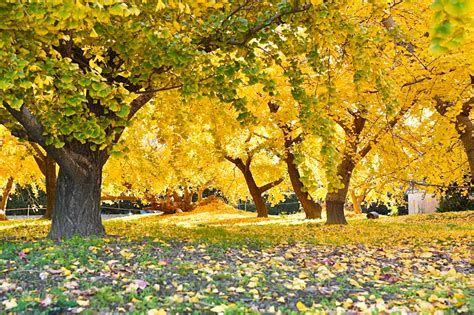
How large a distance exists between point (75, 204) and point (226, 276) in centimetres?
364

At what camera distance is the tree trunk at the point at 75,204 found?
7.46m

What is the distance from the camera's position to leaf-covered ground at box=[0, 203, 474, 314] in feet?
12.8

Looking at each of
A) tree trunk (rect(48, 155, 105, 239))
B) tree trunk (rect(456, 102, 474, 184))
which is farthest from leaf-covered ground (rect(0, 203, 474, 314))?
tree trunk (rect(456, 102, 474, 184))

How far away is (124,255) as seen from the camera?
5820 mm

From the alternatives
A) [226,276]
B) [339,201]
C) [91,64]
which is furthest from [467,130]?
[91,64]

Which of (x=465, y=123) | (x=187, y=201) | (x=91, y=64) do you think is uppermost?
(x=465, y=123)

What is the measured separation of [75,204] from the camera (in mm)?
7492

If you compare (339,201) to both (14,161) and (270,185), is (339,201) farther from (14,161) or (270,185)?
(14,161)

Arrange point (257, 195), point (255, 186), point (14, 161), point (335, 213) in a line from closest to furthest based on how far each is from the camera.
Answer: point (335, 213) → point (14, 161) → point (255, 186) → point (257, 195)

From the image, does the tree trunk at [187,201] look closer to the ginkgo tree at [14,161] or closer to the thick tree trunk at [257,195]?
the thick tree trunk at [257,195]

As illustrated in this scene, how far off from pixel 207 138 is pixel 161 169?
2079 millimetres

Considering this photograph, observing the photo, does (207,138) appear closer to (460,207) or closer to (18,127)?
(18,127)

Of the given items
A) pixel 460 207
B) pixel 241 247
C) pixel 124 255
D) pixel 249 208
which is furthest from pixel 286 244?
pixel 249 208

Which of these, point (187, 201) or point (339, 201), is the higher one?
point (187, 201)
